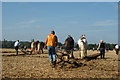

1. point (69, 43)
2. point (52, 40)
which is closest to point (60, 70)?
point (52, 40)

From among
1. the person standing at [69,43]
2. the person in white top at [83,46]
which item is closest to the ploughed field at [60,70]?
the person in white top at [83,46]

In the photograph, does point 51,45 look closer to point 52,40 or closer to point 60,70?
point 52,40

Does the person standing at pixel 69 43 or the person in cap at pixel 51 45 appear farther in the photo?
the person standing at pixel 69 43

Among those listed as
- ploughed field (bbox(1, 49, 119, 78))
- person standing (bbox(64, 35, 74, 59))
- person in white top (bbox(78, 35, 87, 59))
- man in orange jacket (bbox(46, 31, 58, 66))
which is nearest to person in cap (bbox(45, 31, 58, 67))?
man in orange jacket (bbox(46, 31, 58, 66))

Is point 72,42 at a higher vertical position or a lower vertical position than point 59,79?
higher

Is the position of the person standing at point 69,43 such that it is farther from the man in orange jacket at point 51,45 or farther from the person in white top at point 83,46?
the man in orange jacket at point 51,45

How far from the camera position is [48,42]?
47.8ft

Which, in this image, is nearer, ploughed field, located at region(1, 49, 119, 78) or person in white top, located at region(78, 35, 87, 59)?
ploughed field, located at region(1, 49, 119, 78)

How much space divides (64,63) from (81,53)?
228 inches

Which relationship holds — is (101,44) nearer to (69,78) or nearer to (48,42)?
(48,42)

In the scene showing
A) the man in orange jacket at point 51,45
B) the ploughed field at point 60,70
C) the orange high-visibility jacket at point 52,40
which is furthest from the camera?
the orange high-visibility jacket at point 52,40

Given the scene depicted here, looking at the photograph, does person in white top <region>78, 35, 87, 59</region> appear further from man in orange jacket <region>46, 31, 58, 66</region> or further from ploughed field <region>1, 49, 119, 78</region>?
man in orange jacket <region>46, 31, 58, 66</region>

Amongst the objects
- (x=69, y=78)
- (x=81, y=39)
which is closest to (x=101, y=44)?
(x=81, y=39)

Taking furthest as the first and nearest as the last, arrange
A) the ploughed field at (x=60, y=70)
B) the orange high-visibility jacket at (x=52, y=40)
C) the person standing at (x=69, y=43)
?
the person standing at (x=69, y=43) → the orange high-visibility jacket at (x=52, y=40) → the ploughed field at (x=60, y=70)
